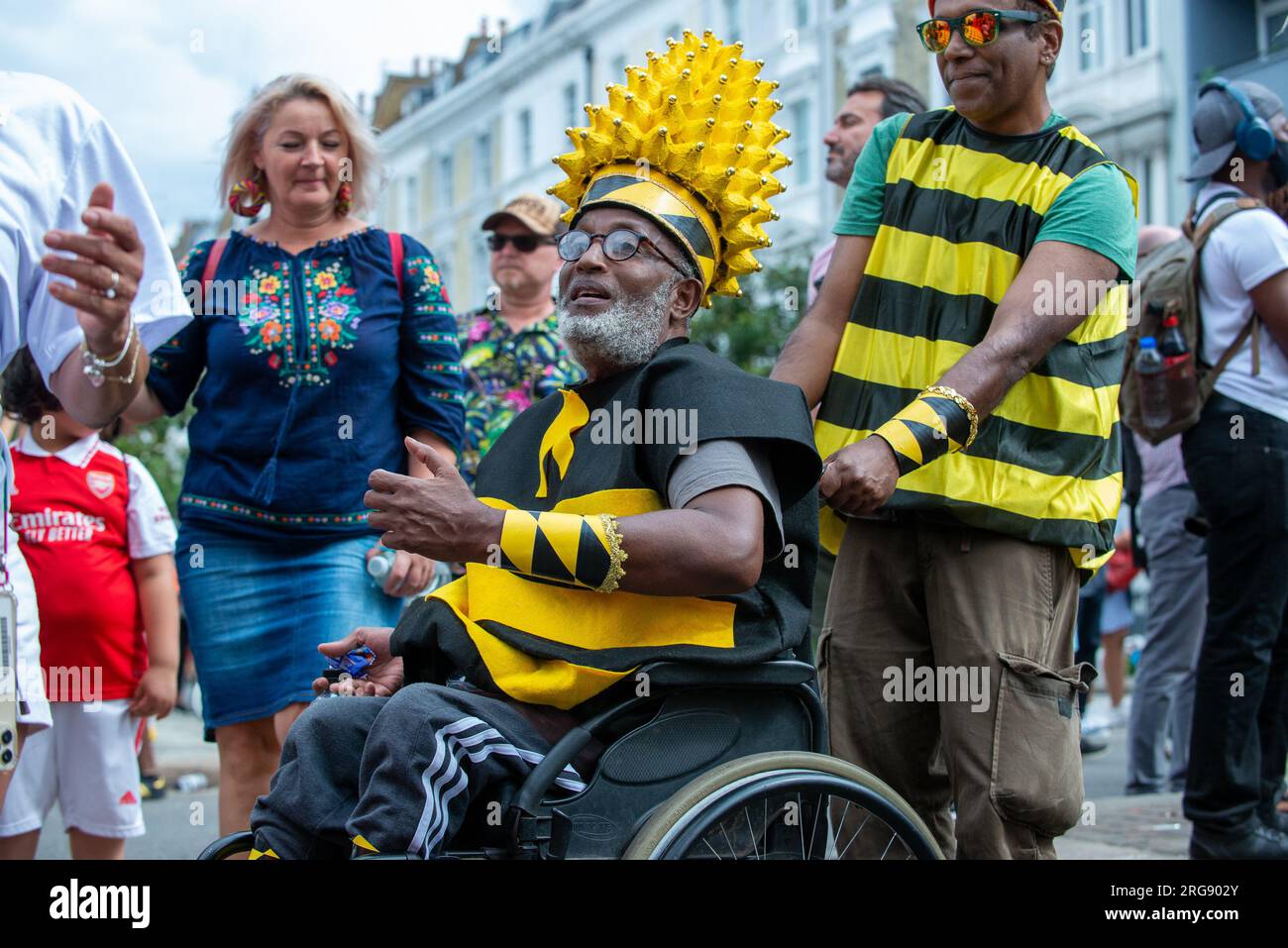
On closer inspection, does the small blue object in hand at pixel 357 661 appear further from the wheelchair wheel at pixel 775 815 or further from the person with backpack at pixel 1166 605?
the person with backpack at pixel 1166 605

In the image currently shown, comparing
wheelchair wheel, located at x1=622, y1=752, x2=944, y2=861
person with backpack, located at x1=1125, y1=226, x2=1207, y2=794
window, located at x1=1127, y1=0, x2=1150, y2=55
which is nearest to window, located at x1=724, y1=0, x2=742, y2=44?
window, located at x1=1127, y1=0, x2=1150, y2=55

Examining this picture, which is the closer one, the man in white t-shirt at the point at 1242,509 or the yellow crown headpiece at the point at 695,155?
the yellow crown headpiece at the point at 695,155

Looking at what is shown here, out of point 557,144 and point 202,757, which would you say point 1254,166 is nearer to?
point 202,757

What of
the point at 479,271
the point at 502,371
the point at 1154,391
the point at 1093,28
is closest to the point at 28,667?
the point at 502,371

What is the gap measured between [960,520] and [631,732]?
0.96 meters

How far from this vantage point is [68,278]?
102 inches

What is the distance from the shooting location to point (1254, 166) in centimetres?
511

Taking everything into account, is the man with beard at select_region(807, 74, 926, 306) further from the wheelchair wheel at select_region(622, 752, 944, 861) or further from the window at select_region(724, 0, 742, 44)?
the window at select_region(724, 0, 742, 44)

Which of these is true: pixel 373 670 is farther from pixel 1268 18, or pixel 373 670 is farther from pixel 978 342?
pixel 1268 18

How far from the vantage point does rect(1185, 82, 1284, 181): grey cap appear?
506 centimetres

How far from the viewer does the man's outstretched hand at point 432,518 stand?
2.59 meters

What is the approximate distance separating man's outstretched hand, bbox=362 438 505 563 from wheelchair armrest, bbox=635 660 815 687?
388 mm

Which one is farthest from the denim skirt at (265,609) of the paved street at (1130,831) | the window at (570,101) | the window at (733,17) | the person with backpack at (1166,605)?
the window at (570,101)

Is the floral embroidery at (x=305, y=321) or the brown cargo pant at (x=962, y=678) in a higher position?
the floral embroidery at (x=305, y=321)
